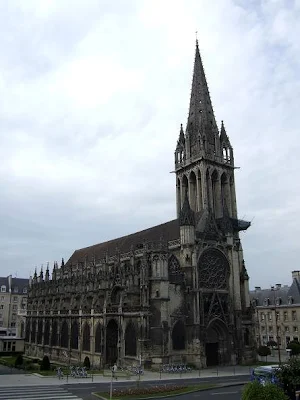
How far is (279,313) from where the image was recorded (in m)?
71.8

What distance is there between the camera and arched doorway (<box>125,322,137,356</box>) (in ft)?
146

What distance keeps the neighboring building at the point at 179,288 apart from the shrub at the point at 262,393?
1102 inches

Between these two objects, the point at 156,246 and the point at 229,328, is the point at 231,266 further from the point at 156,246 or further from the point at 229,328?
the point at 156,246

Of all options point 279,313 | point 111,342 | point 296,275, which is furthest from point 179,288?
point 296,275

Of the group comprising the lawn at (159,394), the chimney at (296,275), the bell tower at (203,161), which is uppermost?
the bell tower at (203,161)

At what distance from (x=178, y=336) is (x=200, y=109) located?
3678 cm

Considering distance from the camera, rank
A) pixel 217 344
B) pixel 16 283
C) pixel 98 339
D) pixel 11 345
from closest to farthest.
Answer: pixel 98 339 < pixel 217 344 < pixel 11 345 < pixel 16 283

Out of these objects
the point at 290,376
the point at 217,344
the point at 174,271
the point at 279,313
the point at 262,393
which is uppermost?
the point at 174,271

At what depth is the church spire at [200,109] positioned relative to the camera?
65250 millimetres

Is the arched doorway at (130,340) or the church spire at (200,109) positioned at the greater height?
the church spire at (200,109)

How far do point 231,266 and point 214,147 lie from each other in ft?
66.8

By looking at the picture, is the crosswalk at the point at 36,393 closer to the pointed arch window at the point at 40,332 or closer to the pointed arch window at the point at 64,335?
the pointed arch window at the point at 64,335

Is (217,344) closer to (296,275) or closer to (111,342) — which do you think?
(111,342)

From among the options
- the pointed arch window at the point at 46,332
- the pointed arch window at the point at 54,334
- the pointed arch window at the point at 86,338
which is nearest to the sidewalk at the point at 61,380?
the pointed arch window at the point at 86,338
